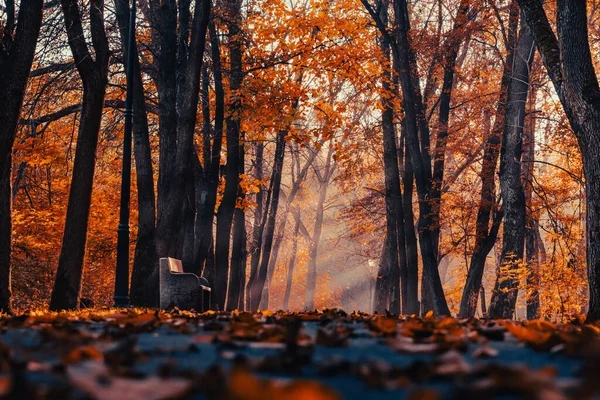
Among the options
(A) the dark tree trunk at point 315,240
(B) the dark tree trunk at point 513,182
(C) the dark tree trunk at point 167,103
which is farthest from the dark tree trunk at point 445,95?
(A) the dark tree trunk at point 315,240

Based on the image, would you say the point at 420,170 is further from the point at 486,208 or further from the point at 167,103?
the point at 167,103

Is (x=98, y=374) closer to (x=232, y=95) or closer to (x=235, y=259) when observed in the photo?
(x=232, y=95)

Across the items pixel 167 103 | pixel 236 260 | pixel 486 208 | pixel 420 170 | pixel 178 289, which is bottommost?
pixel 178 289

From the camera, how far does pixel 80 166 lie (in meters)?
12.4

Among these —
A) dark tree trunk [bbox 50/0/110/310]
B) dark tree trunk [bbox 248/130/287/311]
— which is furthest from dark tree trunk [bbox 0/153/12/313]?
dark tree trunk [bbox 248/130/287/311]

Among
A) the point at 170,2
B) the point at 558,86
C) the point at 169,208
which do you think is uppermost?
the point at 170,2

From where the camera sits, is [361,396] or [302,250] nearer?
[361,396]

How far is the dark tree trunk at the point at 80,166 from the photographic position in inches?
484

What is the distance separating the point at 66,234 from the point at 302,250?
38.7 metres

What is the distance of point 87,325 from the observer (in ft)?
17.8

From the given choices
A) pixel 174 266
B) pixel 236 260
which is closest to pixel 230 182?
pixel 236 260

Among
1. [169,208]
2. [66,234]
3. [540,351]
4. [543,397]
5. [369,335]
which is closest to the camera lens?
[543,397]

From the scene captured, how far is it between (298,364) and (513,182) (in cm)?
1568

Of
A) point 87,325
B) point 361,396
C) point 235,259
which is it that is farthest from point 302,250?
point 361,396
